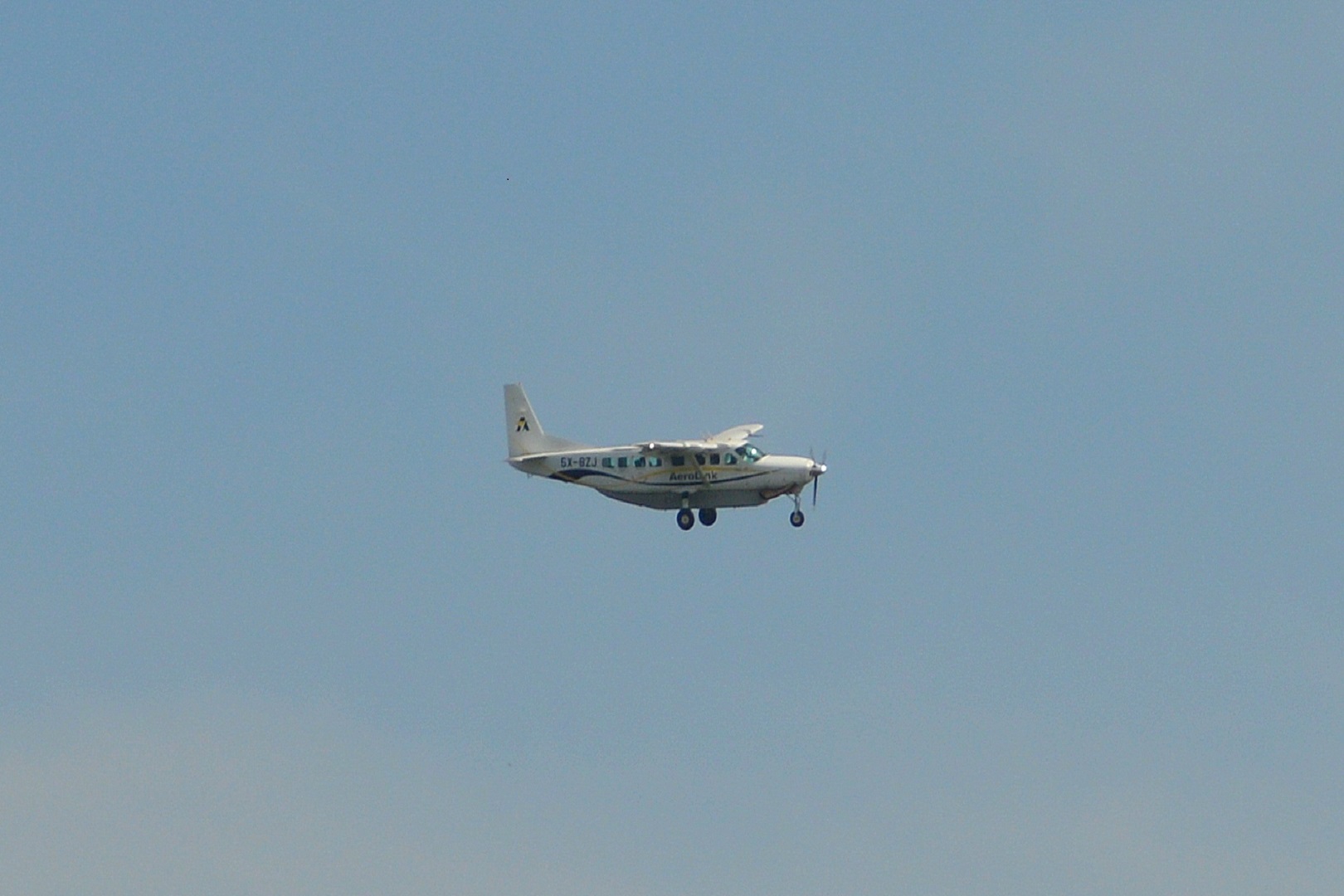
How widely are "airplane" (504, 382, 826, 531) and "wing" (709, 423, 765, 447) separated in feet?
0.33

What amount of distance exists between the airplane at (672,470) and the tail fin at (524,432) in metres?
0.04

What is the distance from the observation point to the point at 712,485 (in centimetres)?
11312

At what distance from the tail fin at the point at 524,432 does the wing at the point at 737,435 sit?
675 centimetres

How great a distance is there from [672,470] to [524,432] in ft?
25.3

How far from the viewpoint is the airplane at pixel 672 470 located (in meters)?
112

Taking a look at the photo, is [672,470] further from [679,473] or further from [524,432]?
[524,432]

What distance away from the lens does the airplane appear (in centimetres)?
11231

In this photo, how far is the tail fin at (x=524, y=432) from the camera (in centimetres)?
11525

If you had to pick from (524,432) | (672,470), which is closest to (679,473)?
(672,470)

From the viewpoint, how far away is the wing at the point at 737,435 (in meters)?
113

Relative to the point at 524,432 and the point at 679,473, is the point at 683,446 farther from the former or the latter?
the point at 524,432

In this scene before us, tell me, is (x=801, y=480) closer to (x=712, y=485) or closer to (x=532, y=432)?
(x=712, y=485)

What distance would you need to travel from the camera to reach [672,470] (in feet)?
371

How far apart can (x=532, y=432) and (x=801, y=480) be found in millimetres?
13350
